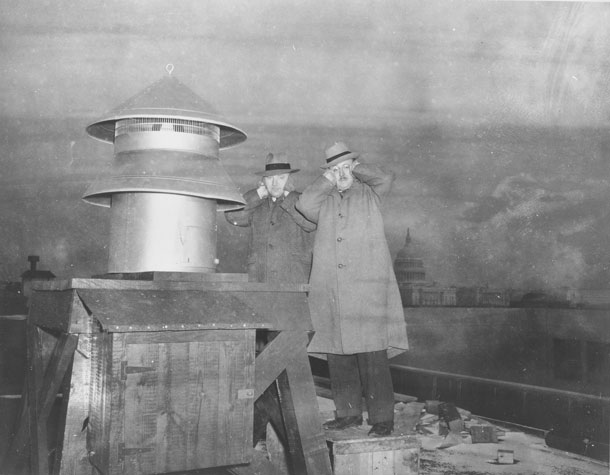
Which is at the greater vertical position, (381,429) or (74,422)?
(74,422)

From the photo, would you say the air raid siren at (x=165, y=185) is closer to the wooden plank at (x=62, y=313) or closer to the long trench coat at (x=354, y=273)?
the wooden plank at (x=62, y=313)

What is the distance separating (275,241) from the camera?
4.75 meters

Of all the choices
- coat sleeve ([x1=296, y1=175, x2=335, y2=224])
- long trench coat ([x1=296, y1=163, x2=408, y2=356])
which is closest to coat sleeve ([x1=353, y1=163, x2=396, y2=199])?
long trench coat ([x1=296, y1=163, x2=408, y2=356])

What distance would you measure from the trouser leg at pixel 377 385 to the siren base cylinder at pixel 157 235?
1.15 m

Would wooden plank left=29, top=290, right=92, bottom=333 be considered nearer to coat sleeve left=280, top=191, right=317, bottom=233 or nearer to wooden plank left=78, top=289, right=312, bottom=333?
wooden plank left=78, top=289, right=312, bottom=333

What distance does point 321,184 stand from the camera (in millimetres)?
3812

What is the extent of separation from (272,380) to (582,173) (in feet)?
23.4

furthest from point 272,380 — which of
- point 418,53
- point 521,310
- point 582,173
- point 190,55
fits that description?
point 521,310

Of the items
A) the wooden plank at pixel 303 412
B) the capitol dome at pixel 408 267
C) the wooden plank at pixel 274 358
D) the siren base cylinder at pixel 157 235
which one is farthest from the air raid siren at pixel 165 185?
the capitol dome at pixel 408 267

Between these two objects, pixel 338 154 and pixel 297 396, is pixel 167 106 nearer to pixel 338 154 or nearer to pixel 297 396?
pixel 338 154

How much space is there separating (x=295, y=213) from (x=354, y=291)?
912mm

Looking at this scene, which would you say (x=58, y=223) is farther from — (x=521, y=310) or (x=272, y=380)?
(x=521, y=310)

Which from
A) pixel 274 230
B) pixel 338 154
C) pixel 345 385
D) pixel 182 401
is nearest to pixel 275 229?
pixel 274 230

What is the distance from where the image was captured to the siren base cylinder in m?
3.16
